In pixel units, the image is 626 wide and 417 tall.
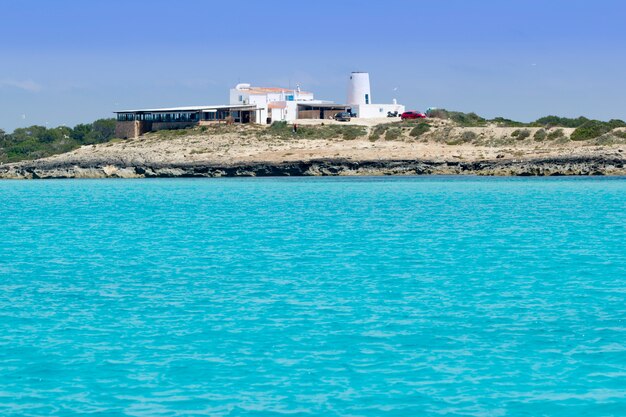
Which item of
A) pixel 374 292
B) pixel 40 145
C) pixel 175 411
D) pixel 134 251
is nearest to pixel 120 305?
pixel 374 292

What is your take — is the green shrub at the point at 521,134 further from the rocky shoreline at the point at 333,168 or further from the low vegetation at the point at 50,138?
the low vegetation at the point at 50,138

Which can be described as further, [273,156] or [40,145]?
[40,145]

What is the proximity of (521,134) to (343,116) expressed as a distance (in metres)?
29.8

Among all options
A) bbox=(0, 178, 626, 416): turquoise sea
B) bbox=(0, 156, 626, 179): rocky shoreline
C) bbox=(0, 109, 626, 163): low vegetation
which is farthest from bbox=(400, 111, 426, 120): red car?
bbox=(0, 178, 626, 416): turquoise sea

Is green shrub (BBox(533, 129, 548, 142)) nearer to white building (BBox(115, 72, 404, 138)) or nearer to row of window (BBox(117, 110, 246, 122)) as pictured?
white building (BBox(115, 72, 404, 138))

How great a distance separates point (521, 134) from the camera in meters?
107

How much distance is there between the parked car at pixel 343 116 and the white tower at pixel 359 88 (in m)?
5.86

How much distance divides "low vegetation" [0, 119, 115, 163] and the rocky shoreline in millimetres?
44348

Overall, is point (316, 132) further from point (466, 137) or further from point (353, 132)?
point (466, 137)

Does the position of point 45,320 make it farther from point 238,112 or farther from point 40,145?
point 40,145

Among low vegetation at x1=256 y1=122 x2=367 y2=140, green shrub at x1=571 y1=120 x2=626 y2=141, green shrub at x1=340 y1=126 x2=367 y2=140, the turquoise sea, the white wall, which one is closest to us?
the turquoise sea

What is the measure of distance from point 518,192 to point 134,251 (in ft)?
138

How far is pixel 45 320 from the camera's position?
886 inches

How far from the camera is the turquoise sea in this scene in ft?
53.8
